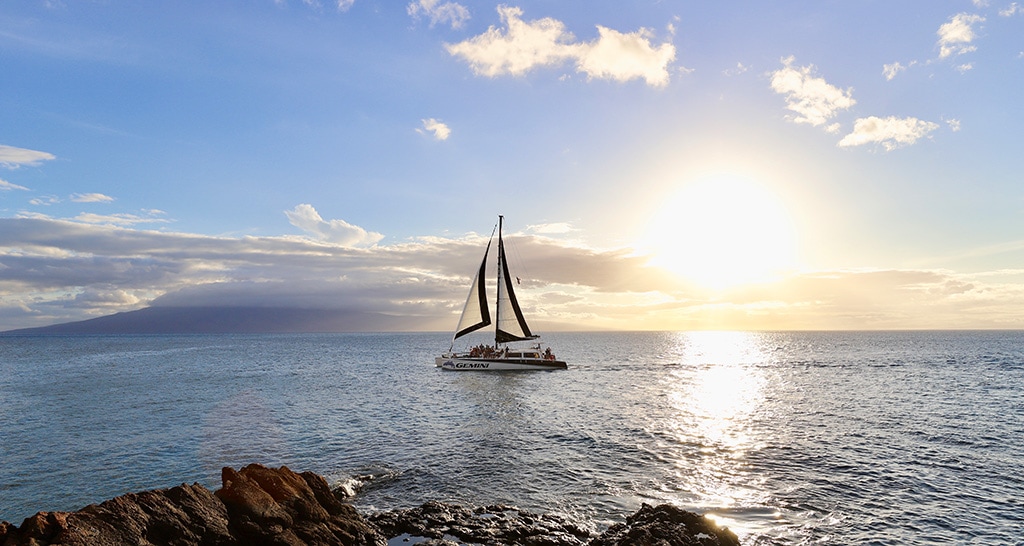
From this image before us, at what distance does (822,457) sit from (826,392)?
33.8 meters

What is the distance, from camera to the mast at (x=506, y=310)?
240ft

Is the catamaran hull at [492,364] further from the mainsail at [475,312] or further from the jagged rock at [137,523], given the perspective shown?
the jagged rock at [137,523]

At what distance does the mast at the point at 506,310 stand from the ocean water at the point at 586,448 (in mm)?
16275

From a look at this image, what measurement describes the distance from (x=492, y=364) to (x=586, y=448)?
43856mm

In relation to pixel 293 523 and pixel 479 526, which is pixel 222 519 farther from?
pixel 479 526

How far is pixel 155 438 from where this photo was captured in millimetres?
32594

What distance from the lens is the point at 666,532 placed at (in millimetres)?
15227

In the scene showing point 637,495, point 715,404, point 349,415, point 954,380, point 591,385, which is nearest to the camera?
point 637,495

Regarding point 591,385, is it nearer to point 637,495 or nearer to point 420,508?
point 637,495

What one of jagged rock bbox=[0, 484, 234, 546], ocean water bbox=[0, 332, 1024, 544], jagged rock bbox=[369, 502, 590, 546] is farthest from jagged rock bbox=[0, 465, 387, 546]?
ocean water bbox=[0, 332, 1024, 544]

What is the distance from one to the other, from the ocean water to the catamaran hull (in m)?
13.5

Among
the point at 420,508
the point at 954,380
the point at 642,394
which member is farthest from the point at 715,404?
the point at 954,380

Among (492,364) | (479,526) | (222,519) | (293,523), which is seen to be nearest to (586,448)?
(479,526)

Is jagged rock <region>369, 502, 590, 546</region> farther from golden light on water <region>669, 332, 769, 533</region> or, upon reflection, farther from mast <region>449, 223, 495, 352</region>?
mast <region>449, 223, 495, 352</region>
